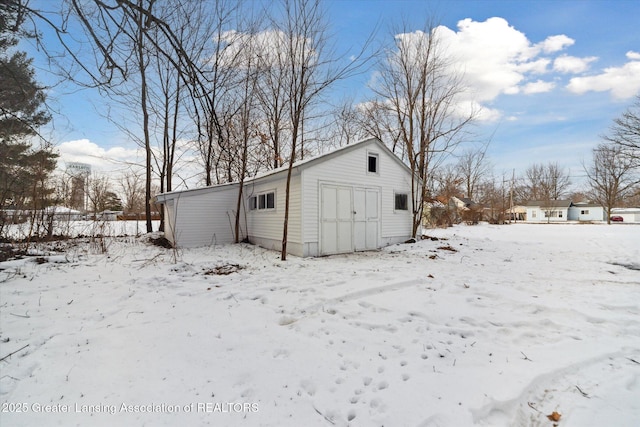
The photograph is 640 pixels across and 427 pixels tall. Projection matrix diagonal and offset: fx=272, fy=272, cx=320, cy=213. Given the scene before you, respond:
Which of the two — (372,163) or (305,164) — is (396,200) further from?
(305,164)

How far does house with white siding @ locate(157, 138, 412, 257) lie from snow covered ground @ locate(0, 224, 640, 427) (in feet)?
10.5

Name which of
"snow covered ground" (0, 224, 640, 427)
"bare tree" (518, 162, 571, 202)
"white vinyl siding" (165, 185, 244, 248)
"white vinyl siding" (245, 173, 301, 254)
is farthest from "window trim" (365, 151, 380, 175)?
"bare tree" (518, 162, 571, 202)

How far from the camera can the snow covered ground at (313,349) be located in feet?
6.78

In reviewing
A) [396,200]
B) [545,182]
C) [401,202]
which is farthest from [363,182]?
[545,182]

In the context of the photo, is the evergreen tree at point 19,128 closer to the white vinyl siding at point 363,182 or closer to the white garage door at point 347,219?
the white vinyl siding at point 363,182

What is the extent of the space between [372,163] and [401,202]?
229cm

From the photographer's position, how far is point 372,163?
34.2ft

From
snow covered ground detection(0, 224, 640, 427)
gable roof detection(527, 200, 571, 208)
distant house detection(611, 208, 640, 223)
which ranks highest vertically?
gable roof detection(527, 200, 571, 208)

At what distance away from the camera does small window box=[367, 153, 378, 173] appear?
1025 cm

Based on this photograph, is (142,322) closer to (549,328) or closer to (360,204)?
(549,328)

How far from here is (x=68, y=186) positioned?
26.5ft

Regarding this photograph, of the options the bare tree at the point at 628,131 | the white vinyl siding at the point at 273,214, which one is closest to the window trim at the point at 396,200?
the white vinyl siding at the point at 273,214

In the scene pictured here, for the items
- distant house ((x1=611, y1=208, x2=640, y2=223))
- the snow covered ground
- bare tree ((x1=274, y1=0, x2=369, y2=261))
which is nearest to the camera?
the snow covered ground

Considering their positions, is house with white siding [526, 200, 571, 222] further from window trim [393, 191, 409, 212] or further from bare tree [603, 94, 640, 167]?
window trim [393, 191, 409, 212]
